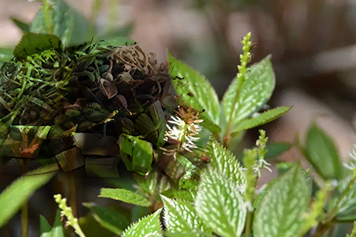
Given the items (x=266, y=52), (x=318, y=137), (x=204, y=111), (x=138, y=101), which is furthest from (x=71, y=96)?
(x=266, y=52)

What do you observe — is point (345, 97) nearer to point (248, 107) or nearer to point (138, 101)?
point (248, 107)

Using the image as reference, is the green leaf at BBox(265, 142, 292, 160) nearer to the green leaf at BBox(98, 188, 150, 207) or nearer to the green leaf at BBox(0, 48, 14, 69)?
the green leaf at BBox(98, 188, 150, 207)

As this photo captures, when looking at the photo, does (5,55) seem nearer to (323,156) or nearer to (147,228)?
(147,228)

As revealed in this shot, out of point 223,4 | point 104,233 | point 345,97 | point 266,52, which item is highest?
point 223,4

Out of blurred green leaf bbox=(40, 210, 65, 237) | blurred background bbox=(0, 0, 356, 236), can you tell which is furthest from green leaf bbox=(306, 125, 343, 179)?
blurred background bbox=(0, 0, 356, 236)

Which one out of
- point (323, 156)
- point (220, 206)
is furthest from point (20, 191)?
point (323, 156)

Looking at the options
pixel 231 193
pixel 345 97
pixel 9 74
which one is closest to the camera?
pixel 231 193

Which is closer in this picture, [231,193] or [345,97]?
[231,193]
